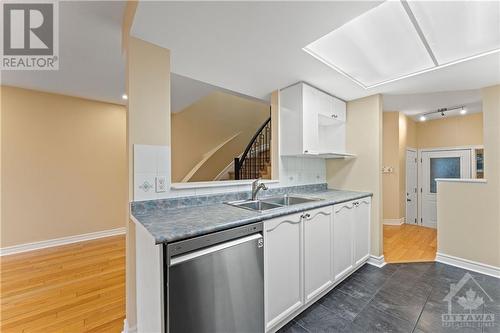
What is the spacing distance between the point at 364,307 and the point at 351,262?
0.52m

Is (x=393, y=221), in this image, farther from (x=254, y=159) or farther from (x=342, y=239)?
(x=254, y=159)

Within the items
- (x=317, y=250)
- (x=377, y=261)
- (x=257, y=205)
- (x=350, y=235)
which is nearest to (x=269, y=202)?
(x=257, y=205)

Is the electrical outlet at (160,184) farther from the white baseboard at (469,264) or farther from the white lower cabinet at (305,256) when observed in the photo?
the white baseboard at (469,264)

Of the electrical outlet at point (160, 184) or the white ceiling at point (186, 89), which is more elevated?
the white ceiling at point (186, 89)

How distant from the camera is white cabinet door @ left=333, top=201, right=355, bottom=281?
2.11 meters

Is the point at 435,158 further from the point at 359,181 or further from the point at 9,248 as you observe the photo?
the point at 9,248

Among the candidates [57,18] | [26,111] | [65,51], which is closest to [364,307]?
[57,18]

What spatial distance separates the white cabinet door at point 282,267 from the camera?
59.1 inches

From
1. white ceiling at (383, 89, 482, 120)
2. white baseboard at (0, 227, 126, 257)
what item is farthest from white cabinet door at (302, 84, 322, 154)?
white baseboard at (0, 227, 126, 257)

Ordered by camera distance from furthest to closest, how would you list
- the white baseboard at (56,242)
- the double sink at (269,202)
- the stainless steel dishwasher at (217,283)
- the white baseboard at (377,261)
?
the white baseboard at (56,242), the white baseboard at (377,261), the double sink at (269,202), the stainless steel dishwasher at (217,283)

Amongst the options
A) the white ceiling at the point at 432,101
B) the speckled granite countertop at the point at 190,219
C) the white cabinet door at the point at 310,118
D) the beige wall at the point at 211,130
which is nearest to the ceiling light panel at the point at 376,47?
the white cabinet door at the point at 310,118

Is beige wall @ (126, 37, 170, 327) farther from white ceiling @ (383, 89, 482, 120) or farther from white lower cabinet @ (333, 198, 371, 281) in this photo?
white ceiling @ (383, 89, 482, 120)

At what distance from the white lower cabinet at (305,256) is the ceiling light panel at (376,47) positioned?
146 cm

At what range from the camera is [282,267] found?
1600 millimetres
